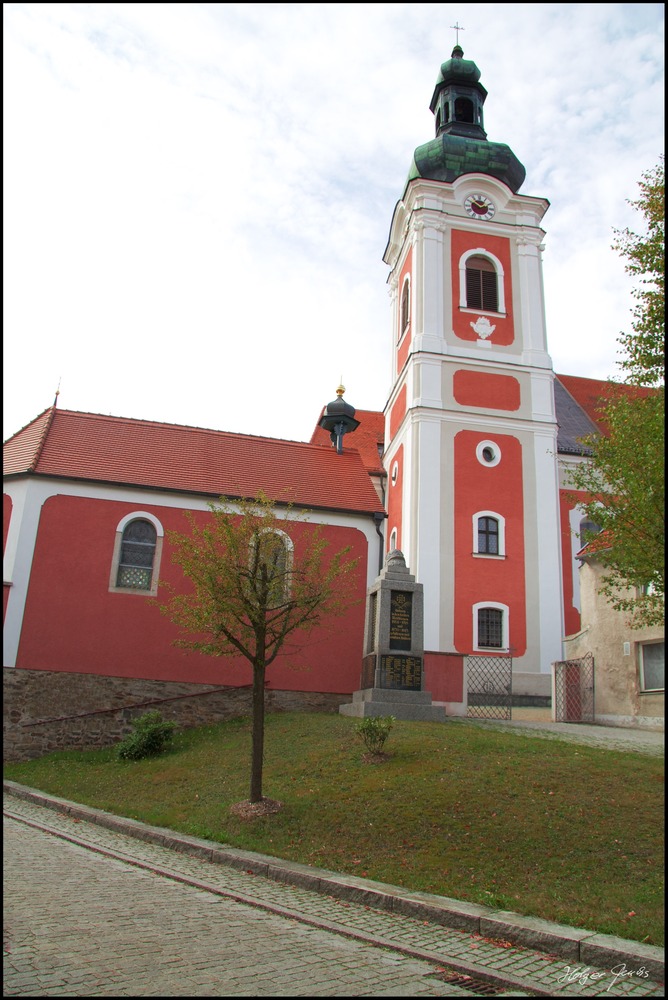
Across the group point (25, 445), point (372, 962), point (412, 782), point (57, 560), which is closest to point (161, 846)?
point (412, 782)

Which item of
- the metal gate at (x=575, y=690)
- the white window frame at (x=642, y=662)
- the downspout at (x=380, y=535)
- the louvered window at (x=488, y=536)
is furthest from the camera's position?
the louvered window at (x=488, y=536)

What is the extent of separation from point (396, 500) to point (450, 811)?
650 inches

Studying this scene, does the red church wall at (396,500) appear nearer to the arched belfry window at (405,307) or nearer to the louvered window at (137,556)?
the arched belfry window at (405,307)

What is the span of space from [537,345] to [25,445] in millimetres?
16494

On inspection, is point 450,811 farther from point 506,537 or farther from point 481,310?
point 481,310

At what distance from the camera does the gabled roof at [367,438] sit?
30000 mm

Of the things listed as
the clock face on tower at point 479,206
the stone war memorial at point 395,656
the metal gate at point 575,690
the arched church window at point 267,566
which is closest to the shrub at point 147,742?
the stone war memorial at point 395,656

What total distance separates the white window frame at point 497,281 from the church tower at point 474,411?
0.14 ft

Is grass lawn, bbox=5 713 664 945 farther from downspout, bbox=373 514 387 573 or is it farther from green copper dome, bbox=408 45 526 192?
green copper dome, bbox=408 45 526 192

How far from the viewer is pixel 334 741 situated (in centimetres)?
1302

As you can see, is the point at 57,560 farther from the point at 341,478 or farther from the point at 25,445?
the point at 341,478

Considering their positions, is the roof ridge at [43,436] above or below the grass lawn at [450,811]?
above

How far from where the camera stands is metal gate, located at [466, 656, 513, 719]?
63.6 ft

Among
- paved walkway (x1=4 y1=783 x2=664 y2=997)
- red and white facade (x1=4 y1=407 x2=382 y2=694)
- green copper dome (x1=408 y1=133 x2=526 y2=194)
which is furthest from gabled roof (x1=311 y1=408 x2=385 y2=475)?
paved walkway (x1=4 y1=783 x2=664 y2=997)
